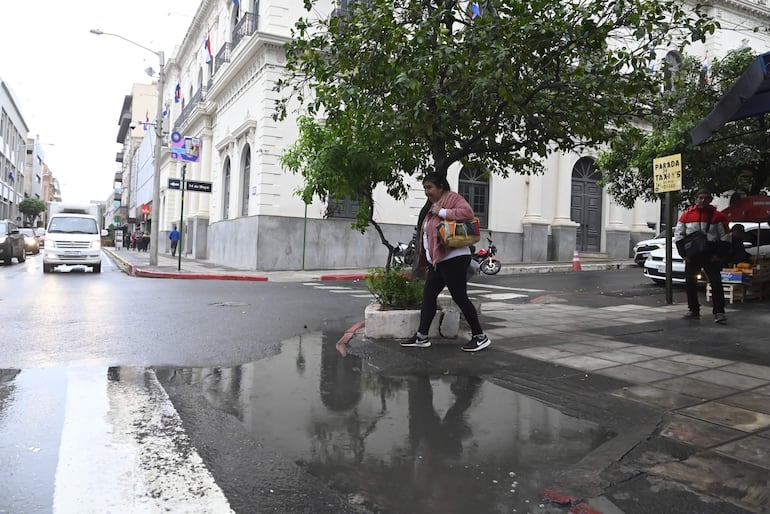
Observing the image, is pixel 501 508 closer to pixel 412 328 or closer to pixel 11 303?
pixel 412 328

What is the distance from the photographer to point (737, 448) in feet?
11.0

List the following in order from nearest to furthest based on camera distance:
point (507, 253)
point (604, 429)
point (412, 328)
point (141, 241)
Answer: point (604, 429), point (412, 328), point (507, 253), point (141, 241)

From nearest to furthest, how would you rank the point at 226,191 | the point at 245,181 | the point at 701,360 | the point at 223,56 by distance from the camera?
1. the point at 701,360
2. the point at 245,181
3. the point at 223,56
4. the point at 226,191

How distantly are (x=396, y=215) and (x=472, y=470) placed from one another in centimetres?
Answer: 1940

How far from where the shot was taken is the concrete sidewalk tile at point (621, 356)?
567 cm

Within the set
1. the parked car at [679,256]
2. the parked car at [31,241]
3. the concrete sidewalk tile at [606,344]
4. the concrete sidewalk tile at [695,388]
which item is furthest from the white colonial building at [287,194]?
the concrete sidewalk tile at [695,388]

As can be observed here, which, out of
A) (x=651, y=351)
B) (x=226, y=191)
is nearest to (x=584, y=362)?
(x=651, y=351)

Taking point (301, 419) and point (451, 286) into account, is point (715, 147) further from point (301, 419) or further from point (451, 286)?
point (301, 419)

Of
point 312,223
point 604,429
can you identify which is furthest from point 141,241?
point 604,429

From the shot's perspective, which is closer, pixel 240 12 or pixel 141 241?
pixel 240 12

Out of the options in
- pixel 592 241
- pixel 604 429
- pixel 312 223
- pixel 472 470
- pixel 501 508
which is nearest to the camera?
pixel 501 508

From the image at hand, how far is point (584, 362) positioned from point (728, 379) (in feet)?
3.94

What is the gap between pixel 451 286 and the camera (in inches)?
233

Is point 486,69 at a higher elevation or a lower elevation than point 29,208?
lower
